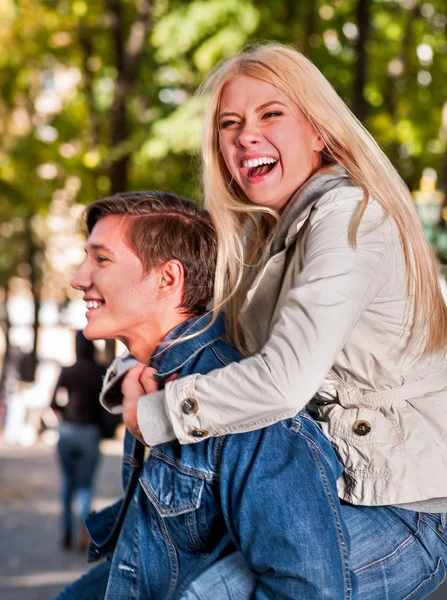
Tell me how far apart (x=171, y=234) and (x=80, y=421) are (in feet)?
25.0

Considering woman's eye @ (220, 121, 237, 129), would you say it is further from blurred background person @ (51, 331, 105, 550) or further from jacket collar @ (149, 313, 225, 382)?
blurred background person @ (51, 331, 105, 550)

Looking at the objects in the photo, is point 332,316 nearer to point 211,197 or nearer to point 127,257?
point 127,257

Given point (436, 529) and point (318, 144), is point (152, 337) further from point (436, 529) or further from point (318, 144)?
point (436, 529)

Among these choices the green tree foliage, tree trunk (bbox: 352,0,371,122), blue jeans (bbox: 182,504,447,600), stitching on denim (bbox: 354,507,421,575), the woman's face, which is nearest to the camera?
blue jeans (bbox: 182,504,447,600)

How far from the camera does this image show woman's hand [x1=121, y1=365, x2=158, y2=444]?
2.52 metres

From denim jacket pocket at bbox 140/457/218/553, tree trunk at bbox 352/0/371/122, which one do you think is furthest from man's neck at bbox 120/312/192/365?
tree trunk at bbox 352/0/371/122

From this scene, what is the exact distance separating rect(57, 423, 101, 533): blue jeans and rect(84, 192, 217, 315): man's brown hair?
24.9ft

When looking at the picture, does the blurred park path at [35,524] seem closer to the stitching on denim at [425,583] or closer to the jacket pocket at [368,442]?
the stitching on denim at [425,583]

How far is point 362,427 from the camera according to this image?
2533mm

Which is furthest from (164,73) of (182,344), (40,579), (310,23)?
(182,344)

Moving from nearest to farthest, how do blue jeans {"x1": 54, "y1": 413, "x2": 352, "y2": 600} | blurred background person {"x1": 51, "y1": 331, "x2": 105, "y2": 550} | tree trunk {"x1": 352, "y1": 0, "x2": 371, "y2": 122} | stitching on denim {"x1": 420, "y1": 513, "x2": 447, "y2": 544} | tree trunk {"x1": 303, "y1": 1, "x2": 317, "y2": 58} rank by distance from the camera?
1. blue jeans {"x1": 54, "y1": 413, "x2": 352, "y2": 600}
2. stitching on denim {"x1": 420, "y1": 513, "x2": 447, "y2": 544}
3. blurred background person {"x1": 51, "y1": 331, "x2": 105, "y2": 550}
4. tree trunk {"x1": 352, "y1": 0, "x2": 371, "y2": 122}
5. tree trunk {"x1": 303, "y1": 1, "x2": 317, "y2": 58}

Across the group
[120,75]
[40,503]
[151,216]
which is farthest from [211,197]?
[40,503]

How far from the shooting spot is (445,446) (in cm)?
258

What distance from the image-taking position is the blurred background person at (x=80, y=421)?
Result: 33.4 ft
